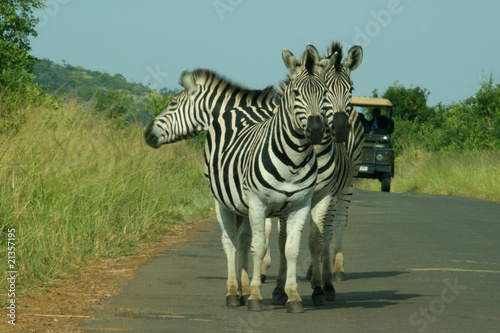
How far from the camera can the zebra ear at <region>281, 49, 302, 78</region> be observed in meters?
6.89

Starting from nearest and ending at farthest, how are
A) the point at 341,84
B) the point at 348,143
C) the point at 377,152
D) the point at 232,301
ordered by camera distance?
the point at 341,84, the point at 232,301, the point at 348,143, the point at 377,152

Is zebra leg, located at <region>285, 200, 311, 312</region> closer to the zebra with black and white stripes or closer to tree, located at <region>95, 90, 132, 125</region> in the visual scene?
the zebra with black and white stripes

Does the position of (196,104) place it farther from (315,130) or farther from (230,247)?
(315,130)

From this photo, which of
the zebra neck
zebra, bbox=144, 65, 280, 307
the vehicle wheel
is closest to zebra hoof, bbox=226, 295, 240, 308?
the zebra neck

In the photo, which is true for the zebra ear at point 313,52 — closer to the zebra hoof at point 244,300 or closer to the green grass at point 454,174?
the zebra hoof at point 244,300

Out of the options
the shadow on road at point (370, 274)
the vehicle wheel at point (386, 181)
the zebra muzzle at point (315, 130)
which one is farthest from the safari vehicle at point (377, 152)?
the zebra muzzle at point (315, 130)

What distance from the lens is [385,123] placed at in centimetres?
2756

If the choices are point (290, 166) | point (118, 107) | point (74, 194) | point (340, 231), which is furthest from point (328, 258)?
point (118, 107)

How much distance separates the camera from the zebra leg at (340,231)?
30.0ft

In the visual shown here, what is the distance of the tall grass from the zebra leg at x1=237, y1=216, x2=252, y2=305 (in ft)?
6.79

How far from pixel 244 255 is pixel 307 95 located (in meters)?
1.83

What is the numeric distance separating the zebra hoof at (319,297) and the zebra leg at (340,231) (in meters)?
1.71

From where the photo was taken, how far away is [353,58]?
760 centimetres

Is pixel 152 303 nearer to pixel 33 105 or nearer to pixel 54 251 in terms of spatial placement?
pixel 54 251
